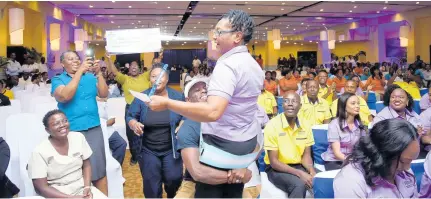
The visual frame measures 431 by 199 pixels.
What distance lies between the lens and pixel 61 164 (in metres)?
2.86

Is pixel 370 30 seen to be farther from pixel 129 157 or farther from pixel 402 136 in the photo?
pixel 402 136

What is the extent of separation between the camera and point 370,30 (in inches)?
827

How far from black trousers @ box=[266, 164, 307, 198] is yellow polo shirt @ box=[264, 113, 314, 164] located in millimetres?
108

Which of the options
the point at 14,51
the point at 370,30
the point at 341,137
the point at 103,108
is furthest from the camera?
the point at 370,30

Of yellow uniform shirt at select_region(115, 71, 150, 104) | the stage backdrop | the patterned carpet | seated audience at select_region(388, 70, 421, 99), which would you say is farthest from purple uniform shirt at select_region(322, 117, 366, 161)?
the stage backdrop

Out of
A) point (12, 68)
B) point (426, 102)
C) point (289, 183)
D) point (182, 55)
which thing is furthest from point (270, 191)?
point (182, 55)

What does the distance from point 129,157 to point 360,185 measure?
4936 mm

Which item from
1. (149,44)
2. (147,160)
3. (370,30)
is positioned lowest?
(147,160)

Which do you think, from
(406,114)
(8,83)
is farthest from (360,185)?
(8,83)

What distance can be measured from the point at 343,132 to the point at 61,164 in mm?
2176

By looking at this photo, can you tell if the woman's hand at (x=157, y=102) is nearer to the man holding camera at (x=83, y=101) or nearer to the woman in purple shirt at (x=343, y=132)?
the man holding camera at (x=83, y=101)

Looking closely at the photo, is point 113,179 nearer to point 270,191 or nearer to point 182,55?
point 270,191

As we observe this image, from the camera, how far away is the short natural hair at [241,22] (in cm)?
172

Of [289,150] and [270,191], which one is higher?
[289,150]
